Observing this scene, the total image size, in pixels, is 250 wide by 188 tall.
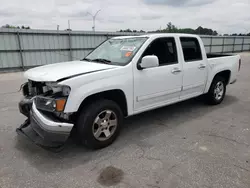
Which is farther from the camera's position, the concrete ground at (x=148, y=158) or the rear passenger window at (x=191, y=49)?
the rear passenger window at (x=191, y=49)

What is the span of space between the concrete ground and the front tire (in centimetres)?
18

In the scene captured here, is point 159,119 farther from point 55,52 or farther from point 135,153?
point 55,52

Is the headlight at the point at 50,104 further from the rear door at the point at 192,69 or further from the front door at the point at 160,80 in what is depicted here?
the rear door at the point at 192,69

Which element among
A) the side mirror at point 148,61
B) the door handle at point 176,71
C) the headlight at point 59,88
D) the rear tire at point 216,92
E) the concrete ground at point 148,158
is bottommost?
the concrete ground at point 148,158

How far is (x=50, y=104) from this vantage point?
282cm

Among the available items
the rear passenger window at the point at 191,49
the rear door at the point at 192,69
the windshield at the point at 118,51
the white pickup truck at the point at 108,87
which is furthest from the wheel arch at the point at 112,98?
the rear passenger window at the point at 191,49

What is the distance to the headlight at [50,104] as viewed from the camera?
2750mm

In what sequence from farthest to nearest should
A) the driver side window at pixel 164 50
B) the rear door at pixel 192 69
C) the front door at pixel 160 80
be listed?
the rear door at pixel 192 69 < the driver side window at pixel 164 50 < the front door at pixel 160 80

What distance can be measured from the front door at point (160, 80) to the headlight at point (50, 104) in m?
1.28

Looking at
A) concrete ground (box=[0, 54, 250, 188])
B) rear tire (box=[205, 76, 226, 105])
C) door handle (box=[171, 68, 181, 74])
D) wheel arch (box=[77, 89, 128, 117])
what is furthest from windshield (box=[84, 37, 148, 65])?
rear tire (box=[205, 76, 226, 105])

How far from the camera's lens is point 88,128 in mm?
3006

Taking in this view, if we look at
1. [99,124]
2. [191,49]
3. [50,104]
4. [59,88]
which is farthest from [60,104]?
[191,49]

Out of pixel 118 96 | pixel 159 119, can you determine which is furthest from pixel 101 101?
pixel 159 119

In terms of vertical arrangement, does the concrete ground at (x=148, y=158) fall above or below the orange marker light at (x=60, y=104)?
below
